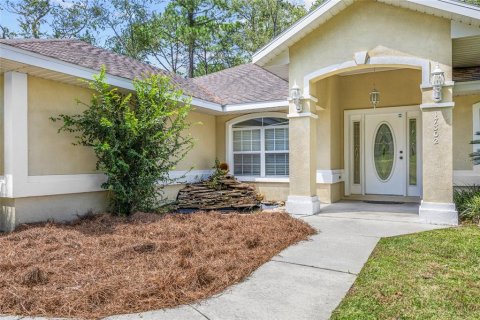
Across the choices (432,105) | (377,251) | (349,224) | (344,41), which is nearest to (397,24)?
(344,41)

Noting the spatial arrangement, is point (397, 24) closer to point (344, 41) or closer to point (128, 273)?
point (344, 41)

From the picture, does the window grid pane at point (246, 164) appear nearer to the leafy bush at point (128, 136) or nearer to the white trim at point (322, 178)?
the white trim at point (322, 178)

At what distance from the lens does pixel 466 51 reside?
7582mm

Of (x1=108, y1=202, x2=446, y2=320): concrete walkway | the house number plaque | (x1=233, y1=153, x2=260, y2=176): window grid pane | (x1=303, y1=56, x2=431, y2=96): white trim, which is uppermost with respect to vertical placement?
(x1=303, y1=56, x2=431, y2=96): white trim

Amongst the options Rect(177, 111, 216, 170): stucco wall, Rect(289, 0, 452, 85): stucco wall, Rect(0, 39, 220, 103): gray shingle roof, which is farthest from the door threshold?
Rect(0, 39, 220, 103): gray shingle roof

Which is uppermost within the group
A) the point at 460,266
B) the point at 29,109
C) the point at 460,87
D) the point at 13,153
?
the point at 460,87

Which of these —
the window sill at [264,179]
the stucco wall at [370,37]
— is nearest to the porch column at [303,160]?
the stucco wall at [370,37]

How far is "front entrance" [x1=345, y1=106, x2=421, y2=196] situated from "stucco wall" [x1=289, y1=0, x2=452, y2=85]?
3290 mm

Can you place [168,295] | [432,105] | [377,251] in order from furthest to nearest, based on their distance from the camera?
1. [432,105]
2. [377,251]
3. [168,295]

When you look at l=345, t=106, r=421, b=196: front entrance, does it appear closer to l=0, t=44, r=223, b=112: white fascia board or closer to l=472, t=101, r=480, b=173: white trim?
l=472, t=101, r=480, b=173: white trim

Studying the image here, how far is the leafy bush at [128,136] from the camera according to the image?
6.93 meters

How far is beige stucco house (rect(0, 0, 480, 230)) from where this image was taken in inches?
250

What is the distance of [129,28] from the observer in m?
25.7

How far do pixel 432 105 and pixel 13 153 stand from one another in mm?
8185
